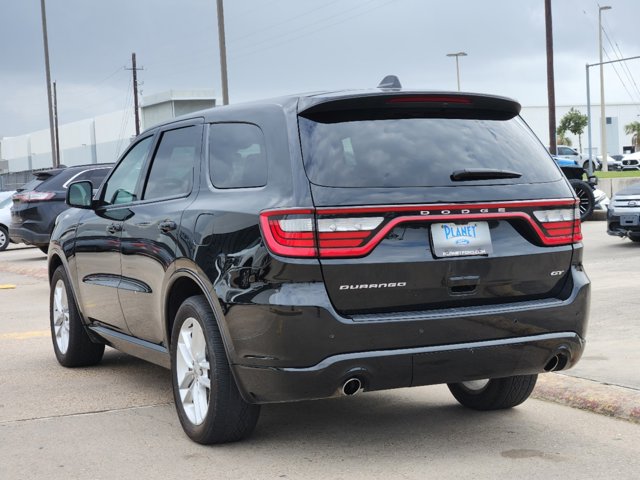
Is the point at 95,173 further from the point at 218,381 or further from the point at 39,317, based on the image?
the point at 218,381

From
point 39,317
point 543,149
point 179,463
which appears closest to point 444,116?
point 543,149

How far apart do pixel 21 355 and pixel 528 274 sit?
5187 millimetres

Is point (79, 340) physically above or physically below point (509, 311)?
below

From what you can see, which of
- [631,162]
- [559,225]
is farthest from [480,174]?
[631,162]

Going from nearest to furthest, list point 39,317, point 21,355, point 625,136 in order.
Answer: point 21,355
point 39,317
point 625,136

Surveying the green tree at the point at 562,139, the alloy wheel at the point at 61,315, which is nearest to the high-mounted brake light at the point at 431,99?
the alloy wheel at the point at 61,315

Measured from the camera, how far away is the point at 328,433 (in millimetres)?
5734

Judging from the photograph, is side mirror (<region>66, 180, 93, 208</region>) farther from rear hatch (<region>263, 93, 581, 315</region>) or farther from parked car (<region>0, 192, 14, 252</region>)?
parked car (<region>0, 192, 14, 252</region>)

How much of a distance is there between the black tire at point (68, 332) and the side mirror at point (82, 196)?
0.88m

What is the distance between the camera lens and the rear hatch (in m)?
4.76

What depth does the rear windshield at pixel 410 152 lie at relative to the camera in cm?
492

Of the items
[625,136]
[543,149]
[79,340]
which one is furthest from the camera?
[625,136]

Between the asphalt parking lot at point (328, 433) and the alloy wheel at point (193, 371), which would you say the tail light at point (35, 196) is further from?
the alloy wheel at point (193, 371)

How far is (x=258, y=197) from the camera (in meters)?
5.04
